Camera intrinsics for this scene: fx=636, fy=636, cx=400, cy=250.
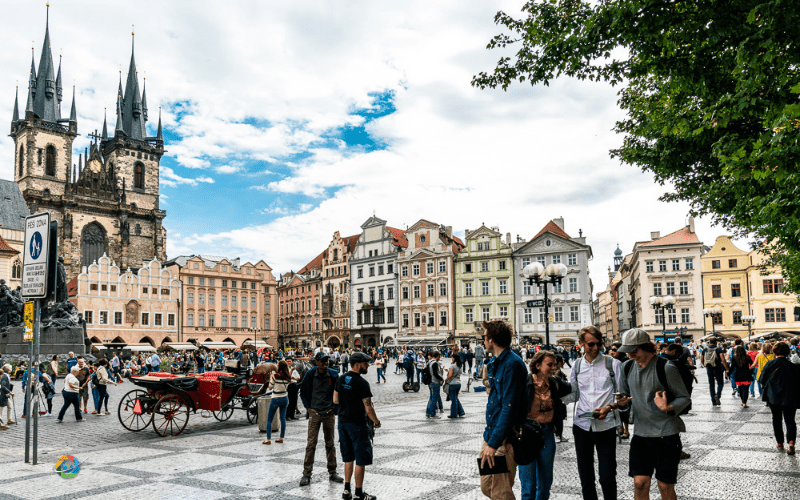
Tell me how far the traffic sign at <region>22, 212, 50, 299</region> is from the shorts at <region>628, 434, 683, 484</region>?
864cm

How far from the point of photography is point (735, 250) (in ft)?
204

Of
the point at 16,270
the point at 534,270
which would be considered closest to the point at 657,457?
the point at 534,270

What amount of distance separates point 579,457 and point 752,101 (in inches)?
258

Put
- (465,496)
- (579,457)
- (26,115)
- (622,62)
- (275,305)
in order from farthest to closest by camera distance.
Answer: (275,305) → (26,115) → (622,62) → (465,496) → (579,457)

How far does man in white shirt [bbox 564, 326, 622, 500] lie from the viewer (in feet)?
18.0

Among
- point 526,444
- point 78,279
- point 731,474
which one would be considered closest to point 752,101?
point 731,474

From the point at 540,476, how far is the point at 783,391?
536 centimetres

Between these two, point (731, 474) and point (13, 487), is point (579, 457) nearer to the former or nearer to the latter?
point (731, 474)

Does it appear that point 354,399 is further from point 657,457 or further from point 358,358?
point 657,457

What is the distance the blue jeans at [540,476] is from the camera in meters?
5.61

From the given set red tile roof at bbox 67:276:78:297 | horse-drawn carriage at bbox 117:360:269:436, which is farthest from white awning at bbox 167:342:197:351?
horse-drawn carriage at bbox 117:360:269:436

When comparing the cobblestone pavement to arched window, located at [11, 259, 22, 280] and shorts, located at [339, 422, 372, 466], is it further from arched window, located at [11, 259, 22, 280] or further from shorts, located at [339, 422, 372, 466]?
arched window, located at [11, 259, 22, 280]

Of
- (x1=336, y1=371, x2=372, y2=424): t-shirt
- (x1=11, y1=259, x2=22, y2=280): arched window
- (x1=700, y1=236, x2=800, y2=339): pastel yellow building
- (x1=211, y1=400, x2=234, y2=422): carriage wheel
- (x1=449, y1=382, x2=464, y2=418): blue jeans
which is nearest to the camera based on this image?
(x1=336, y1=371, x2=372, y2=424): t-shirt

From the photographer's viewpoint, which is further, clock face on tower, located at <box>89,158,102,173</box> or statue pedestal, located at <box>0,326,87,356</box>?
clock face on tower, located at <box>89,158,102,173</box>
